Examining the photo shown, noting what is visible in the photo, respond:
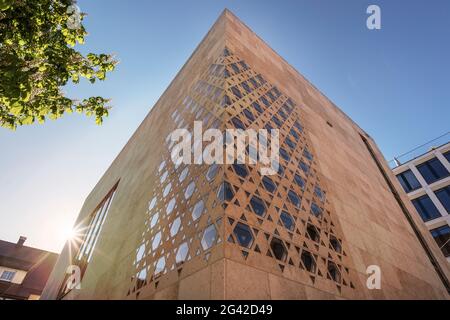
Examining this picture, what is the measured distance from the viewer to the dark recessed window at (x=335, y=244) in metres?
8.33

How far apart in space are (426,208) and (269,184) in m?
31.4

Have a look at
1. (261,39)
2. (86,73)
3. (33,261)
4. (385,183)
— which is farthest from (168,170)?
(33,261)

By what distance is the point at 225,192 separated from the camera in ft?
21.1

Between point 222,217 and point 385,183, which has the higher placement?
point 385,183

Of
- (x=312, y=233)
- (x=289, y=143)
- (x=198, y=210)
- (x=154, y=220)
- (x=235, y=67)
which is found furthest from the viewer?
(x=235, y=67)

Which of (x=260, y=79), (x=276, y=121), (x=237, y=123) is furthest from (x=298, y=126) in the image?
(x=237, y=123)

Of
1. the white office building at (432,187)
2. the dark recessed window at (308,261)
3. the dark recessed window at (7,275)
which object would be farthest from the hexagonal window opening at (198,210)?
the dark recessed window at (7,275)

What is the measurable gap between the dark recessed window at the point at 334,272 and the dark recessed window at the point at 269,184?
2630 mm

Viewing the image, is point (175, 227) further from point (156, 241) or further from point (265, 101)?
point (265, 101)

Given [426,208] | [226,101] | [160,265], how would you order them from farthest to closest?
1. [426,208]
2. [226,101]
3. [160,265]

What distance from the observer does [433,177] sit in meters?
30.9

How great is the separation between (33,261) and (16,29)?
3650 centimetres

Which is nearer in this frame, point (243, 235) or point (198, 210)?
point (243, 235)
